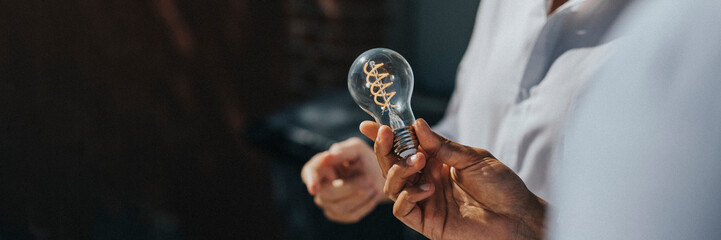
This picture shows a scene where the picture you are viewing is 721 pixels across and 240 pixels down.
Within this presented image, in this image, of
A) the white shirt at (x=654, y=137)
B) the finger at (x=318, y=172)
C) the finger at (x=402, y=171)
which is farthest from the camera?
the finger at (x=318, y=172)

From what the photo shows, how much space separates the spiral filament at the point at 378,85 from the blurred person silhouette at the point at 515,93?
261 millimetres

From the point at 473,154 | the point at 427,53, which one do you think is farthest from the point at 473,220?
the point at 427,53

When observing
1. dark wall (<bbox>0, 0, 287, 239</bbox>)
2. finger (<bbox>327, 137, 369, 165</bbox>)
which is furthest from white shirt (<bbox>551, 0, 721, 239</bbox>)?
dark wall (<bbox>0, 0, 287, 239</bbox>)

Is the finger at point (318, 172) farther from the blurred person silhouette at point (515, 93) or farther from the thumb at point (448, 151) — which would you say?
the thumb at point (448, 151)

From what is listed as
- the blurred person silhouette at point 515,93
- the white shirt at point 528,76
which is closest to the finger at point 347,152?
the blurred person silhouette at point 515,93

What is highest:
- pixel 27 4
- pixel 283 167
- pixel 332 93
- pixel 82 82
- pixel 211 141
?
pixel 27 4

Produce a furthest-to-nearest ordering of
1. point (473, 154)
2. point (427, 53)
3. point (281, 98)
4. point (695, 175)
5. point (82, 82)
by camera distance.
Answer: point (281, 98), point (427, 53), point (82, 82), point (473, 154), point (695, 175)

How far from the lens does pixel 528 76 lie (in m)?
1.06

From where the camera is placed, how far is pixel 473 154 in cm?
83

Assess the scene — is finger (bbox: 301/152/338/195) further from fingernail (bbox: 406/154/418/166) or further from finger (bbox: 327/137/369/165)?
fingernail (bbox: 406/154/418/166)

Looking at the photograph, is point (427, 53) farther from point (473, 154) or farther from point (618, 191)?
point (618, 191)

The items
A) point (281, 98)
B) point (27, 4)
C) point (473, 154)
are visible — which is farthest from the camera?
point (281, 98)

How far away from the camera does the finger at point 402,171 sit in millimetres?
806

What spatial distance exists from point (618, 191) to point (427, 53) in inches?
101
